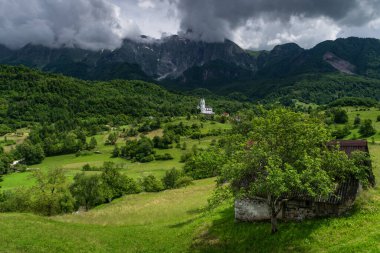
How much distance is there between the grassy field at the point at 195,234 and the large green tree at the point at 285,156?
2.93 metres

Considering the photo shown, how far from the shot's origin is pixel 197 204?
2206 inches

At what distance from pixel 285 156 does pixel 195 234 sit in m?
14.2

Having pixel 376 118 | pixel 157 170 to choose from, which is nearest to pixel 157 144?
pixel 157 170

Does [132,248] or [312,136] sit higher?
[312,136]

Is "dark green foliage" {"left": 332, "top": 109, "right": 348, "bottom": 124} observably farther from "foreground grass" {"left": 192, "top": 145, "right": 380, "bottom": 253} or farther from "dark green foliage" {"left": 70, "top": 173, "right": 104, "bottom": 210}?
"foreground grass" {"left": 192, "top": 145, "right": 380, "bottom": 253}

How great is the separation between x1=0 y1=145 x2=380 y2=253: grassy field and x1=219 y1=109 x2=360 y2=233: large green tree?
9.62 feet

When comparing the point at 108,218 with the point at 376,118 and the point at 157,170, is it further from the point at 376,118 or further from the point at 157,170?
the point at 376,118

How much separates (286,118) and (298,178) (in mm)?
6130

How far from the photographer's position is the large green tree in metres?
26.8

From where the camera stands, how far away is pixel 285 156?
2959 centimetres

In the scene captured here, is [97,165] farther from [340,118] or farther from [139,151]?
[340,118]

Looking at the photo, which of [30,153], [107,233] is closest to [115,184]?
[107,233]

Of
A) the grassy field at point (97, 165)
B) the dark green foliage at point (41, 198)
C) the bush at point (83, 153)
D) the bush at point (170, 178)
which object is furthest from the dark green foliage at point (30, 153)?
the dark green foliage at point (41, 198)

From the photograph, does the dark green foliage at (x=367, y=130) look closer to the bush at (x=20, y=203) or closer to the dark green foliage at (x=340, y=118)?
the dark green foliage at (x=340, y=118)
